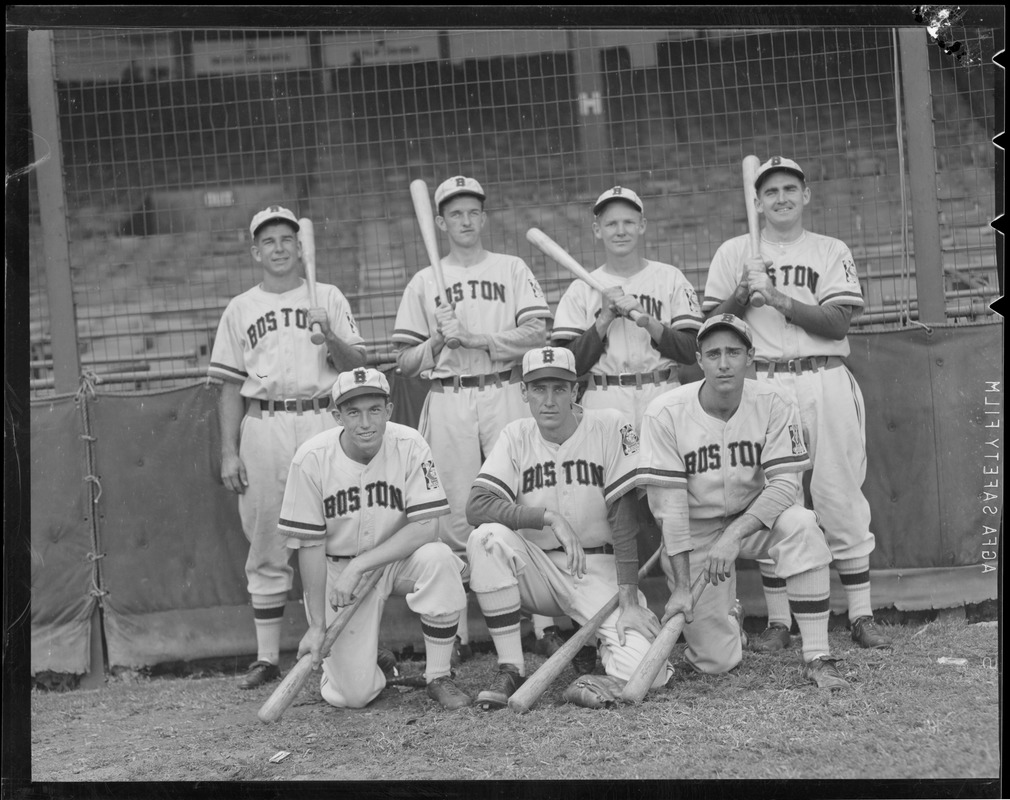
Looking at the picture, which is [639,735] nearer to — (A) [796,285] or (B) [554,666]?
(B) [554,666]

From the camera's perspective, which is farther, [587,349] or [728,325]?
[587,349]

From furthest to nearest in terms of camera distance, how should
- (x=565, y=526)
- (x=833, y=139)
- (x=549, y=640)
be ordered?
1. (x=833, y=139)
2. (x=549, y=640)
3. (x=565, y=526)

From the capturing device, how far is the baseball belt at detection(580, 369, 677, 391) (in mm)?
4301

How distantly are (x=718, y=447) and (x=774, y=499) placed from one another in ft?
0.80

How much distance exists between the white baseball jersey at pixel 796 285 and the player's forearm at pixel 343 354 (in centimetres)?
126

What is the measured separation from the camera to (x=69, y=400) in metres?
4.72

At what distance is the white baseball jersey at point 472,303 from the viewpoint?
4.42 m

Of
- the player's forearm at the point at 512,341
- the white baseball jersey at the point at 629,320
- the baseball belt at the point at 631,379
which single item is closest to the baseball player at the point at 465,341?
the player's forearm at the point at 512,341

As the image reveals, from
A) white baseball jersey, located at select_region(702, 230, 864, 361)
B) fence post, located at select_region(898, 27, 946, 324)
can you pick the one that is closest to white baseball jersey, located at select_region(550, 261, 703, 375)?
white baseball jersey, located at select_region(702, 230, 864, 361)

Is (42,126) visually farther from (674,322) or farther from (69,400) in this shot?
(674,322)

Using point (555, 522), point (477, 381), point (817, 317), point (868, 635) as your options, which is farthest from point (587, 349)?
point (868, 635)

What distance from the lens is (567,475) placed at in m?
4.02

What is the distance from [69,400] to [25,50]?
4.44 feet

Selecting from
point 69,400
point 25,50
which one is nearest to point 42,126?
point 25,50
